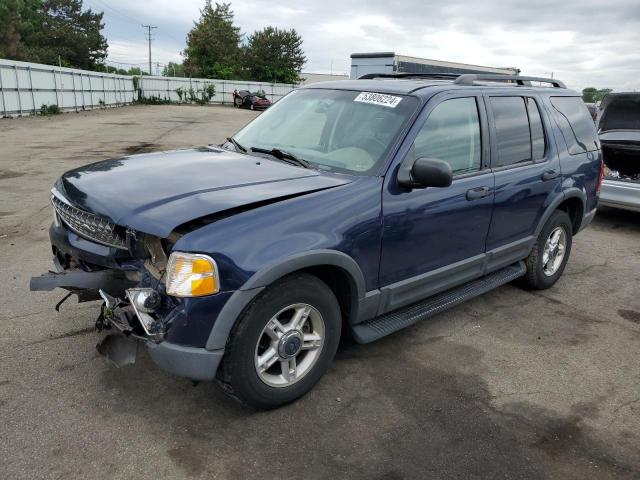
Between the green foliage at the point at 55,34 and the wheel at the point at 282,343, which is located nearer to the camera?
the wheel at the point at 282,343

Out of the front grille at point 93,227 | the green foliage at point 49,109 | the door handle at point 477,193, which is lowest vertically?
the green foliage at point 49,109

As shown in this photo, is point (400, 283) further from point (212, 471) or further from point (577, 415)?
point (212, 471)

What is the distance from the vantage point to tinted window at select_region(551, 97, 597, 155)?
503 centimetres

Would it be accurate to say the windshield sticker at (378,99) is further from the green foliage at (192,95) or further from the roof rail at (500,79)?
the green foliage at (192,95)

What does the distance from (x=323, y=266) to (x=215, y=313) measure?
729 mm

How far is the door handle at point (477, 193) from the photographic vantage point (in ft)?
12.7

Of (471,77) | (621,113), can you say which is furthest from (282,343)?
(621,113)

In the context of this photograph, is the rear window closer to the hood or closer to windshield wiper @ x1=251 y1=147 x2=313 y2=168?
windshield wiper @ x1=251 y1=147 x2=313 y2=168

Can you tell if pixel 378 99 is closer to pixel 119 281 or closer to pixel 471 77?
pixel 471 77

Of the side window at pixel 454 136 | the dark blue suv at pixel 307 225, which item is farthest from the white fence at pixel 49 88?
the side window at pixel 454 136

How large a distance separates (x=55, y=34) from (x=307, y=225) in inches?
2866

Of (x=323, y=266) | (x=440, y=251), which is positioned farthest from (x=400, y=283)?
(x=323, y=266)

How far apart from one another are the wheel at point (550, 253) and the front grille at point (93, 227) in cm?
365

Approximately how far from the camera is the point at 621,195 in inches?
301
